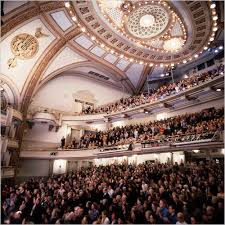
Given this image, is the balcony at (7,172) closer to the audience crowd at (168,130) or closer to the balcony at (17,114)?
the balcony at (17,114)

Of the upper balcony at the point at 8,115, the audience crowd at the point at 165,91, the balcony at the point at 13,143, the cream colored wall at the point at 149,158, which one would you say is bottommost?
the cream colored wall at the point at 149,158

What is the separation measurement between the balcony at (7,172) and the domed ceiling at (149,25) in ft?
29.9

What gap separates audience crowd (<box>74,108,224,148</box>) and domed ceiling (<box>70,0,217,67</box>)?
391cm

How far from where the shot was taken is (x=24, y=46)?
12.7 m

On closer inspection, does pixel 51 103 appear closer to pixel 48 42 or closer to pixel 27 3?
pixel 48 42

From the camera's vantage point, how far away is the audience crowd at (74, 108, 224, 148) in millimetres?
11073

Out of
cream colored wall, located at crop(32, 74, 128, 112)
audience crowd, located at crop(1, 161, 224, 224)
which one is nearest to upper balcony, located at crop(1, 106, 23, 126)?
cream colored wall, located at crop(32, 74, 128, 112)

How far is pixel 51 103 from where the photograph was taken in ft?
57.4

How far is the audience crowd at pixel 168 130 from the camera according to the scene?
36.3 feet

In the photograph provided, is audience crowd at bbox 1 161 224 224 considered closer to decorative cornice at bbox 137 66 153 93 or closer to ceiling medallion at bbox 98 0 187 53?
ceiling medallion at bbox 98 0 187 53

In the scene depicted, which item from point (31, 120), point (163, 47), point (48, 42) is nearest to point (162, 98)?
point (163, 47)

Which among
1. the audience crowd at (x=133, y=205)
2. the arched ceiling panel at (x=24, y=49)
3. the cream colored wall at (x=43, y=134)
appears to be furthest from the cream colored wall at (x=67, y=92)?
the audience crowd at (x=133, y=205)

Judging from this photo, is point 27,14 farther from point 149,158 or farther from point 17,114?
point 149,158

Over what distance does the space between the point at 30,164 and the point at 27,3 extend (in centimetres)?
1050
